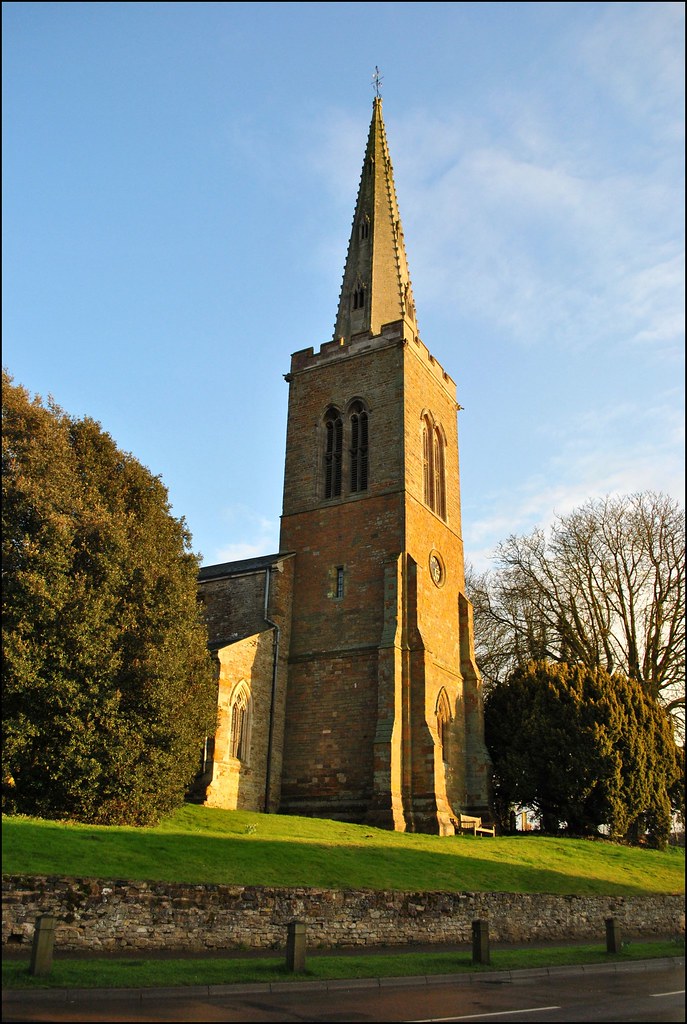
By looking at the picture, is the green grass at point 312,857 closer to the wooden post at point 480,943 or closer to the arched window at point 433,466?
the wooden post at point 480,943

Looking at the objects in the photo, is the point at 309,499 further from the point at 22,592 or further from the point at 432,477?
the point at 22,592

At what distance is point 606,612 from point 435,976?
96.0 ft

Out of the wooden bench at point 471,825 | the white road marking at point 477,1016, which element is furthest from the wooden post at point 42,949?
the wooden bench at point 471,825

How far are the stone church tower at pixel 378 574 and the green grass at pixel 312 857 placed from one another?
9.09 feet

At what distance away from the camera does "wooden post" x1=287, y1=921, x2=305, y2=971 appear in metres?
11.5

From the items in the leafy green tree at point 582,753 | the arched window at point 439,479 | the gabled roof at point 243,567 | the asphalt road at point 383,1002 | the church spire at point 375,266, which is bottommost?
the asphalt road at point 383,1002

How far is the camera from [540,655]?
3891 centimetres

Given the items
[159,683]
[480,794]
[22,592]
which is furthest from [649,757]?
[22,592]

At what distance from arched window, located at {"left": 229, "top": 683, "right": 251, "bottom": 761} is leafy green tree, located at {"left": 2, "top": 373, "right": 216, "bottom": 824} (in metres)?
3.36

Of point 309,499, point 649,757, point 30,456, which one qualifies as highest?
point 309,499

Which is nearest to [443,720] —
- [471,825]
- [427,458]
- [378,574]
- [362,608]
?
[471,825]

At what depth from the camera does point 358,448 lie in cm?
3225

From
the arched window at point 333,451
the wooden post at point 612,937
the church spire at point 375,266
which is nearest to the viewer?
the wooden post at point 612,937

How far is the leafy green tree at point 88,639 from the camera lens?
60.2 feet
